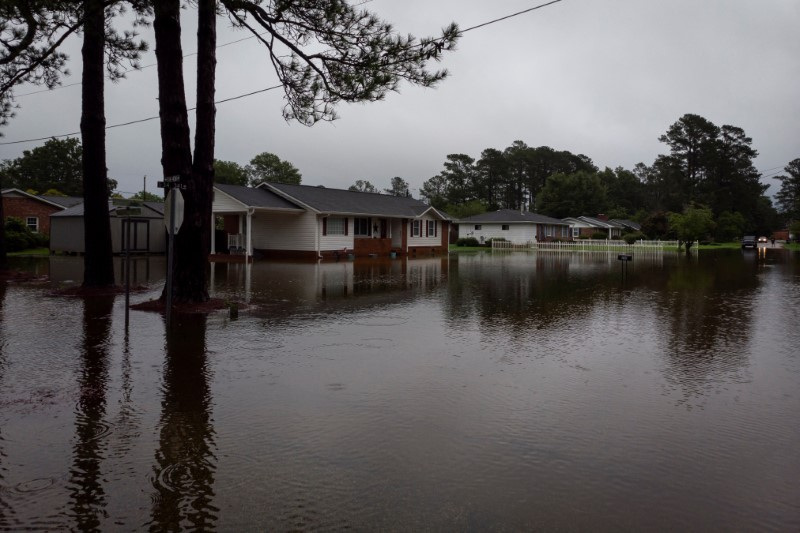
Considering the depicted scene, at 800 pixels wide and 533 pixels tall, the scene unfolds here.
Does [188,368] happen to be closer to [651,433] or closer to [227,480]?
[227,480]

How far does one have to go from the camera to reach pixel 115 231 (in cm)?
3616

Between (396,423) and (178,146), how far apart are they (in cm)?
931

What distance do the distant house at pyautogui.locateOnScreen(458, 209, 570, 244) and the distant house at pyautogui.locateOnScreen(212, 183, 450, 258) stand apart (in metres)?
22.5

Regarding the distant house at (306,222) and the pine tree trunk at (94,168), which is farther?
the distant house at (306,222)

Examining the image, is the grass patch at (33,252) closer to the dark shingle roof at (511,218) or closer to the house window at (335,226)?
the house window at (335,226)

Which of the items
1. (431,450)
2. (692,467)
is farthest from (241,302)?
Result: (692,467)

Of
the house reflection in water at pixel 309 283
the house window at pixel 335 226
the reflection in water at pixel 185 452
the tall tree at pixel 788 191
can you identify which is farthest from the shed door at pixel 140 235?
the tall tree at pixel 788 191

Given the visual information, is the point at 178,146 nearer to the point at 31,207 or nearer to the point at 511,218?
the point at 31,207

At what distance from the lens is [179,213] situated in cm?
1076

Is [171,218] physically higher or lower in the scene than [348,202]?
lower

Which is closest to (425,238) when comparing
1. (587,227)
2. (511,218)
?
(511,218)

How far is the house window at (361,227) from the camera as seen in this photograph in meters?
38.5

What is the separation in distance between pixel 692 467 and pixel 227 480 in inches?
136

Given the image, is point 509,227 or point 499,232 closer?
point 509,227
